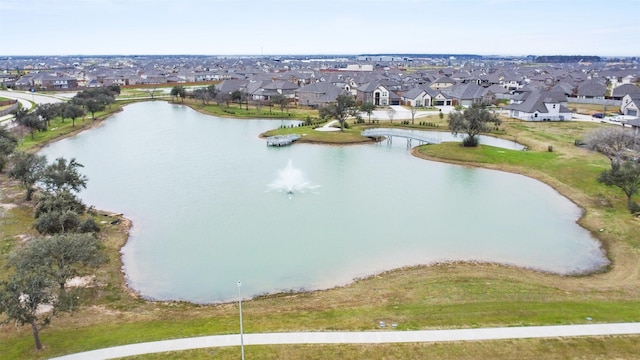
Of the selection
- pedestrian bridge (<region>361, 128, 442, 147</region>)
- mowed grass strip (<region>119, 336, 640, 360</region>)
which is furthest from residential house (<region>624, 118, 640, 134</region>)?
mowed grass strip (<region>119, 336, 640, 360</region>)

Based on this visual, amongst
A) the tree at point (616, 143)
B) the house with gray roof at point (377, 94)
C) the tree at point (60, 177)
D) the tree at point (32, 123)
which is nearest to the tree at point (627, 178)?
the tree at point (616, 143)

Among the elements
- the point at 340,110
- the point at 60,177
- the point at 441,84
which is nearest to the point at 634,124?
the point at 340,110

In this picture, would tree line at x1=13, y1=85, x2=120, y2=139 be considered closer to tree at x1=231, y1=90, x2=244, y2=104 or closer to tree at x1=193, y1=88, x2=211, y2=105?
tree at x1=193, y1=88, x2=211, y2=105

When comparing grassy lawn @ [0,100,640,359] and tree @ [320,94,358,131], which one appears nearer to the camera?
grassy lawn @ [0,100,640,359]

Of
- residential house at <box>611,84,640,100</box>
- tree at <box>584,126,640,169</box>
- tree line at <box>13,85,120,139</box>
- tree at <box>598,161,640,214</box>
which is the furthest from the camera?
residential house at <box>611,84,640,100</box>

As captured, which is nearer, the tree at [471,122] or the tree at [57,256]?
the tree at [57,256]

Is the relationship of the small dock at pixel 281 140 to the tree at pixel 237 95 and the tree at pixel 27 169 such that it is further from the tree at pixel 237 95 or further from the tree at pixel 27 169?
the tree at pixel 237 95

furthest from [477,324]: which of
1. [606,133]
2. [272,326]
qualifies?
[606,133]
